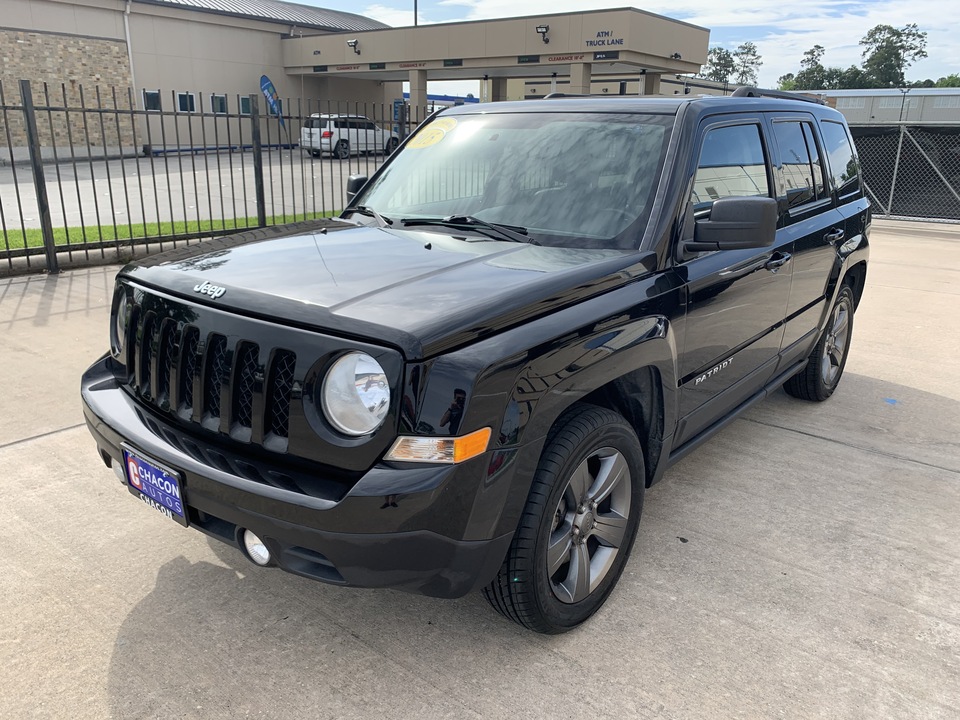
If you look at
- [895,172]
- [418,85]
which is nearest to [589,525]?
[895,172]

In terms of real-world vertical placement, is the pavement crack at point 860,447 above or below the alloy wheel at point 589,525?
below

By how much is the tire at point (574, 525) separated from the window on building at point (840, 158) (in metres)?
2.98

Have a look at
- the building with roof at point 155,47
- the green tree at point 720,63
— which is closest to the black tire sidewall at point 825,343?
the building with roof at point 155,47

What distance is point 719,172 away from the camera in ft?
11.3

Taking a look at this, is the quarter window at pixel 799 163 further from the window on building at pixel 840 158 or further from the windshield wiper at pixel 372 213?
the windshield wiper at pixel 372 213

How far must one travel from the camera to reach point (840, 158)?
16.3ft

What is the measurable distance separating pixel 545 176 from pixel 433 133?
967 mm

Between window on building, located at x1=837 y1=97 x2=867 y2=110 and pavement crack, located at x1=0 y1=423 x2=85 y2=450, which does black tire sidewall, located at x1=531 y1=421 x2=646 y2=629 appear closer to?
pavement crack, located at x1=0 y1=423 x2=85 y2=450

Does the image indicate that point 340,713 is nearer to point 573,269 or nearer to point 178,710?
point 178,710

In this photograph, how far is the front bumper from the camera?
207 cm

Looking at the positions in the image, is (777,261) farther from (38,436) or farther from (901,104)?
(901,104)

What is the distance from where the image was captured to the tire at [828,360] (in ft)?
16.4

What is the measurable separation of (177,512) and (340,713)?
32.0 inches

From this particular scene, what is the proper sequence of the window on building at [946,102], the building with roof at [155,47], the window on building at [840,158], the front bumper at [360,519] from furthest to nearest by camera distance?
1. the window on building at [946,102]
2. the building with roof at [155,47]
3. the window on building at [840,158]
4. the front bumper at [360,519]
